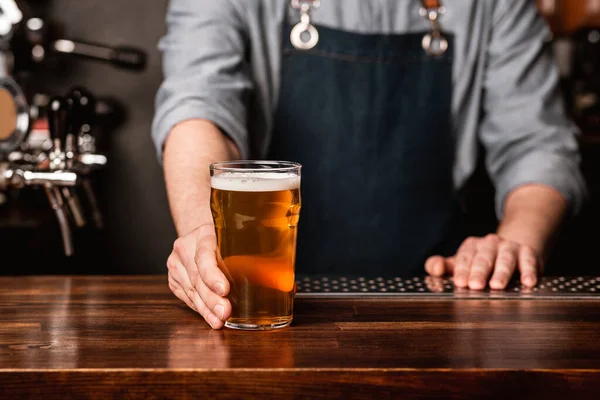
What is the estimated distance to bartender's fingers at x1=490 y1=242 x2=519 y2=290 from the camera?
1246 mm

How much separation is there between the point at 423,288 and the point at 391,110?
2.66 feet

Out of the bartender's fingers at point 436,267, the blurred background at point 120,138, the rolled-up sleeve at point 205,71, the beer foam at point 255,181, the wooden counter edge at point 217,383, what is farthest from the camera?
the blurred background at point 120,138

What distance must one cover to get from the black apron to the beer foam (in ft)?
3.20

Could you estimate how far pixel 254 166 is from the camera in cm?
98

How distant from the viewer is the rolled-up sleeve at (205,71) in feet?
5.26

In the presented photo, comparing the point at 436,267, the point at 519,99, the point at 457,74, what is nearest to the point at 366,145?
the point at 457,74

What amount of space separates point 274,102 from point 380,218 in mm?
420

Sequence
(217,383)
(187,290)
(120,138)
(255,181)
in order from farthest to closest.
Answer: (120,138) → (187,290) → (255,181) → (217,383)

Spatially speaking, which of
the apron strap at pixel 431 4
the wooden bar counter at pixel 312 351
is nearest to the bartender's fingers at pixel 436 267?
the wooden bar counter at pixel 312 351

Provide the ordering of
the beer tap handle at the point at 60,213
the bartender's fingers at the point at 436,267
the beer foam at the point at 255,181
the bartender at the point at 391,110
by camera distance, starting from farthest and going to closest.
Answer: the bartender at the point at 391,110, the beer tap handle at the point at 60,213, the bartender's fingers at the point at 436,267, the beer foam at the point at 255,181

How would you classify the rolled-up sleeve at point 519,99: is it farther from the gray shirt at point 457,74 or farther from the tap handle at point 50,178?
the tap handle at point 50,178

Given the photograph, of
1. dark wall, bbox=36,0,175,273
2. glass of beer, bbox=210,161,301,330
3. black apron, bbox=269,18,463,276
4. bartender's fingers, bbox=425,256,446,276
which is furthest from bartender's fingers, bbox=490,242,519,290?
dark wall, bbox=36,0,175,273

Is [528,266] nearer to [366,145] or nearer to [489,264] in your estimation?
[489,264]

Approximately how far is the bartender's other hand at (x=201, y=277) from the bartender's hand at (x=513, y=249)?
19.0 inches
